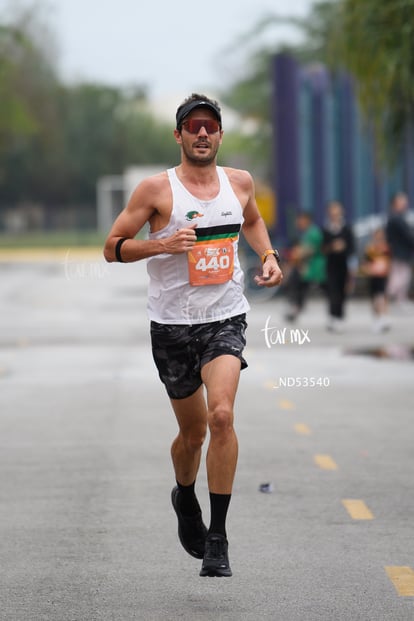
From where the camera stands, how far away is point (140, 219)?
20.1 ft

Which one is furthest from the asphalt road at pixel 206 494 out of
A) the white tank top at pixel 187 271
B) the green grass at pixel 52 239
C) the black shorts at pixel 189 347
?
the green grass at pixel 52 239

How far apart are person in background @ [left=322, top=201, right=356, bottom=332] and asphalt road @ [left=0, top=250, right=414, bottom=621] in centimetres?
344

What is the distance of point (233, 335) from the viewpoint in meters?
6.16

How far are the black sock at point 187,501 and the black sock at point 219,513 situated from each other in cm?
43

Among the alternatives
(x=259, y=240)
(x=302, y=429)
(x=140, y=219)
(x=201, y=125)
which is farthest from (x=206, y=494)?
(x=302, y=429)

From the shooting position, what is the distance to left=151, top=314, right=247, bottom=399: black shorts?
6145 mm

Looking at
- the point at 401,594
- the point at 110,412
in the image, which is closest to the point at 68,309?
the point at 110,412

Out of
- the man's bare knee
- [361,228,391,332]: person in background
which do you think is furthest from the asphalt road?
[361,228,391,332]: person in background

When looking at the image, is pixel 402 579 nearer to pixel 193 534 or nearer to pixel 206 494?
pixel 193 534

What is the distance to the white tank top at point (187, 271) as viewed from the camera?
20.0ft

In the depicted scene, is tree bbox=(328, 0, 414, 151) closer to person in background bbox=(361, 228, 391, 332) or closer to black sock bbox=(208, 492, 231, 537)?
person in background bbox=(361, 228, 391, 332)

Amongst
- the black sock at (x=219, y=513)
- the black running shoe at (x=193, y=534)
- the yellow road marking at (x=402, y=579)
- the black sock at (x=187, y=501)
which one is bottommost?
the yellow road marking at (x=402, y=579)

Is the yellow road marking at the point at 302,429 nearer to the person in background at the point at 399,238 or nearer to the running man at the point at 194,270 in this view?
the running man at the point at 194,270

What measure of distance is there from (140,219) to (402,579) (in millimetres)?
1805
